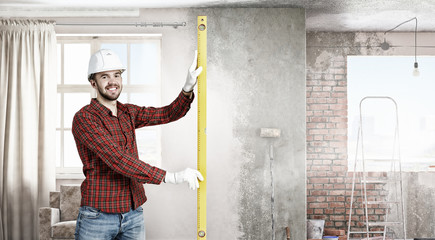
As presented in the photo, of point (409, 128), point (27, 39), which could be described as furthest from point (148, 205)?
point (409, 128)

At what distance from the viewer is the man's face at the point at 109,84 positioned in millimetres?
2420

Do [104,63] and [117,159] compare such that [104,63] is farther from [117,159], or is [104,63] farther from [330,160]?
[330,160]

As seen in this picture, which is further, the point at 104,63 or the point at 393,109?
the point at 393,109

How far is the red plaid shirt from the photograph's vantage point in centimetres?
223

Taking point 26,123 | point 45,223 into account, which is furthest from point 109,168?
point 26,123

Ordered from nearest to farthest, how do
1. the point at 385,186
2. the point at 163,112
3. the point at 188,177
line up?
the point at 188,177
the point at 163,112
the point at 385,186

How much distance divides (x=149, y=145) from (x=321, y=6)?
2.65 m

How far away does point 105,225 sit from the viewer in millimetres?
2332

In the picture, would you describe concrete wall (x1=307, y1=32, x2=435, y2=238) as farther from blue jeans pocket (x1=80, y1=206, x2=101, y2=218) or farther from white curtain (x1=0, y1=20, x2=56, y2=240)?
blue jeans pocket (x1=80, y1=206, x2=101, y2=218)

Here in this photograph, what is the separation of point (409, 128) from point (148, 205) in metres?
3.57

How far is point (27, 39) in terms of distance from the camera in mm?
5660

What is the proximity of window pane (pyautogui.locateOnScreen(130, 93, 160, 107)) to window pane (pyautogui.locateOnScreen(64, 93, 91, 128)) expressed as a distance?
22.1 inches

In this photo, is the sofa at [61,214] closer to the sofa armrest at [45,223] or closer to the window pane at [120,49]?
the sofa armrest at [45,223]

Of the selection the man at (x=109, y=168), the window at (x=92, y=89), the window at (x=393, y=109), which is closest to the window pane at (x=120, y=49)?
the window at (x=92, y=89)
